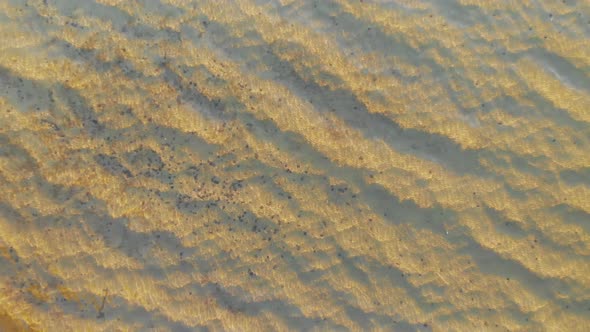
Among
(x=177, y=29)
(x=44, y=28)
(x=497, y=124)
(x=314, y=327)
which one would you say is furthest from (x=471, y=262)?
(x=44, y=28)

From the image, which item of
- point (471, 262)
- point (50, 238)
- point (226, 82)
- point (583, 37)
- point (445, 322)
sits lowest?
point (50, 238)

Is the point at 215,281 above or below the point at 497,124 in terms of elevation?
below

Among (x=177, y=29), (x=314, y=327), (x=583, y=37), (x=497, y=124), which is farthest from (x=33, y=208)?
(x=583, y=37)

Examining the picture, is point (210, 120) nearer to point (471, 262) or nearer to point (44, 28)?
point (44, 28)

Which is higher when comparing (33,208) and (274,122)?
(274,122)

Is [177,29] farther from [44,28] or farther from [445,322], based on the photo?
[445,322]

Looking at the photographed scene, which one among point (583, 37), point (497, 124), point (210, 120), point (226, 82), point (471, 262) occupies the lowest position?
point (471, 262)
